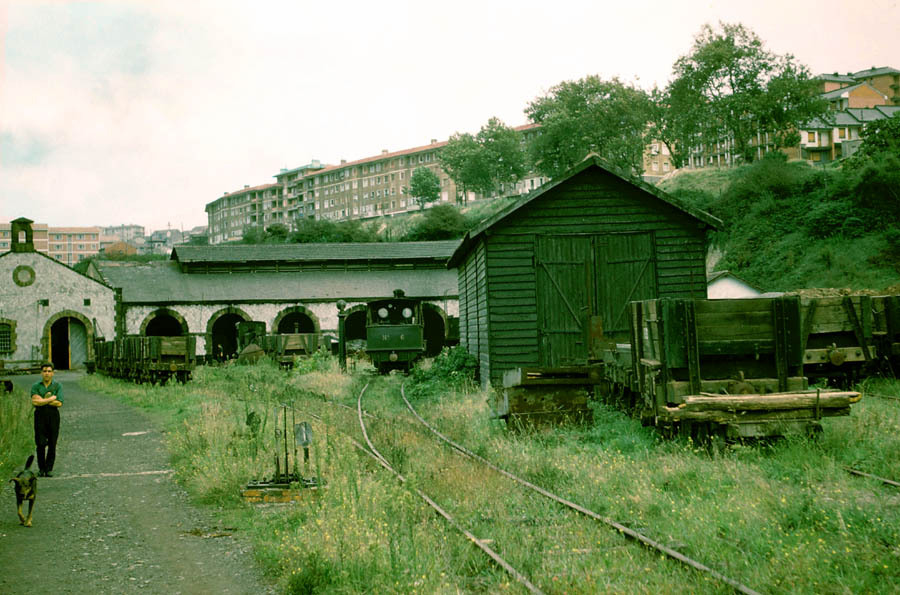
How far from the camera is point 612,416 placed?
1286cm

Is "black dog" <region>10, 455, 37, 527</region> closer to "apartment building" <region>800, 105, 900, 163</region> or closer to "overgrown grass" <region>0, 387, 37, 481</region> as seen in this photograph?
"overgrown grass" <region>0, 387, 37, 481</region>

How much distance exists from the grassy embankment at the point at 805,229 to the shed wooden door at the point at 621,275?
2186cm

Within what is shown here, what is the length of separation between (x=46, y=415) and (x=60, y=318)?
35.9m

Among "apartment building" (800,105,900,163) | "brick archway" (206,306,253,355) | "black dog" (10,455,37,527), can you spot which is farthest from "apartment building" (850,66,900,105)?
"black dog" (10,455,37,527)

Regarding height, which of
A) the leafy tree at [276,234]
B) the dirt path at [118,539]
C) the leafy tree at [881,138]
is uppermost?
the leafy tree at [276,234]

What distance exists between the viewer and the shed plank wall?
18.1 meters

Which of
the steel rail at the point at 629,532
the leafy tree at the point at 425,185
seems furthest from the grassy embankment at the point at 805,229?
the leafy tree at the point at 425,185

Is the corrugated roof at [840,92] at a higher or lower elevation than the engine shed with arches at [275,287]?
higher

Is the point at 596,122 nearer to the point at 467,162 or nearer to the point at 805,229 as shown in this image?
the point at 467,162

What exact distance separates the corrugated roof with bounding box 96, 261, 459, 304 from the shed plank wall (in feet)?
82.5

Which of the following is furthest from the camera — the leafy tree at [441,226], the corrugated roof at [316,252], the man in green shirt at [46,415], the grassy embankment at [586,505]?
the leafy tree at [441,226]

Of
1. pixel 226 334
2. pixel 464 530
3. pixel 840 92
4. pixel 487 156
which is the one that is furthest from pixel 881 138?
pixel 487 156

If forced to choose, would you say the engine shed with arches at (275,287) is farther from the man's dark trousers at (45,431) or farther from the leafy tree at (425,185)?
the leafy tree at (425,185)

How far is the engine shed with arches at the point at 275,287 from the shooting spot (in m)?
42.4
